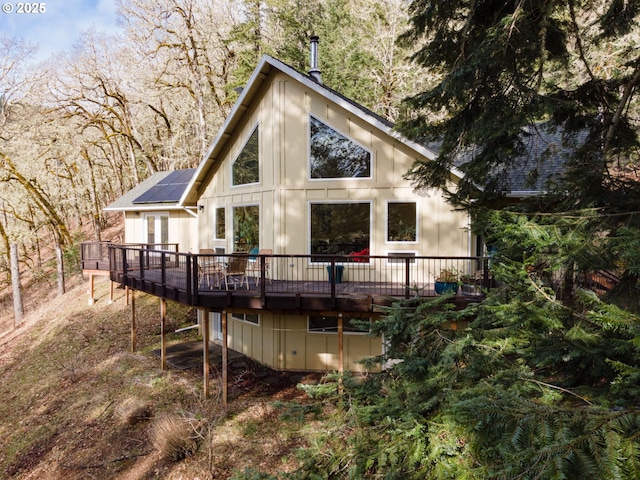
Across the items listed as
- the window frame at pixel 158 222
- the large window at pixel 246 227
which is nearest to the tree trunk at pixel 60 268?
the window frame at pixel 158 222

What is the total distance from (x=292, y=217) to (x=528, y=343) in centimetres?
760

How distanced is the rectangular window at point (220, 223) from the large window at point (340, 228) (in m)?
3.75

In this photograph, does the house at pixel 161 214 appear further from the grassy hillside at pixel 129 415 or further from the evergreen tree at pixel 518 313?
the evergreen tree at pixel 518 313

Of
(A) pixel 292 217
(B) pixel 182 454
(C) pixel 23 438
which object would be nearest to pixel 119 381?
(C) pixel 23 438

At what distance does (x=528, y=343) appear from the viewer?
3500 millimetres

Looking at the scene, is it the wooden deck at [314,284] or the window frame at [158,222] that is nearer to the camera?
the wooden deck at [314,284]

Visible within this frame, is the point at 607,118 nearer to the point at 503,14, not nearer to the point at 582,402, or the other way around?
the point at 503,14

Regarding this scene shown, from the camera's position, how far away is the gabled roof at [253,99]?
31.4 feet

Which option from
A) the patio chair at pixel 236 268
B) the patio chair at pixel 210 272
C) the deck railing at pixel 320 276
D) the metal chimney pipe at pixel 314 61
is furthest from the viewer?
the metal chimney pipe at pixel 314 61

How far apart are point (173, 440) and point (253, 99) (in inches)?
344

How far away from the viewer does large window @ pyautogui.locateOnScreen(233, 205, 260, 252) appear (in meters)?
11.3

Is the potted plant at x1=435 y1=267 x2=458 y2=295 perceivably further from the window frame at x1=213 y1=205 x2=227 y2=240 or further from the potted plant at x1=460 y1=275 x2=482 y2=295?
the window frame at x1=213 y1=205 x2=227 y2=240

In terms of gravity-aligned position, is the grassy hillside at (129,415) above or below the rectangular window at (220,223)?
below

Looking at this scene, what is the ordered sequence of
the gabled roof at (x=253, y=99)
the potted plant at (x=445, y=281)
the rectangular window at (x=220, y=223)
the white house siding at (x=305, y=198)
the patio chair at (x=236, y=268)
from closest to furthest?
the potted plant at (x=445, y=281) < the patio chair at (x=236, y=268) < the gabled roof at (x=253, y=99) < the white house siding at (x=305, y=198) < the rectangular window at (x=220, y=223)
